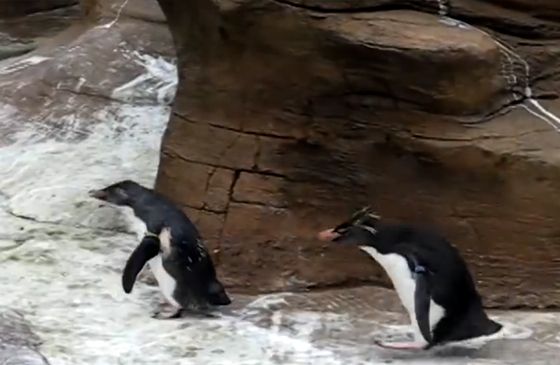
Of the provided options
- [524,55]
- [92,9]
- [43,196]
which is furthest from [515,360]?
[92,9]

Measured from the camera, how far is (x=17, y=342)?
3512 millimetres

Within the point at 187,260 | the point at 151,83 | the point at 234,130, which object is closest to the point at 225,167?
the point at 234,130

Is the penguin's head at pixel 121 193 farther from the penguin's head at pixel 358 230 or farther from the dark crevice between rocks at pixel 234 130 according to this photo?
the penguin's head at pixel 358 230

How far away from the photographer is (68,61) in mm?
5816

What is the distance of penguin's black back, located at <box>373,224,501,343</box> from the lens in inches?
136

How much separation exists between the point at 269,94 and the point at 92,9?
2721 millimetres

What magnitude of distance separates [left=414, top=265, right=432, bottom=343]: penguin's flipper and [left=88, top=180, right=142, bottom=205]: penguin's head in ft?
3.39

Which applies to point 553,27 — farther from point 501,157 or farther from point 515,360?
point 515,360

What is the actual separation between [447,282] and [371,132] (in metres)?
0.68

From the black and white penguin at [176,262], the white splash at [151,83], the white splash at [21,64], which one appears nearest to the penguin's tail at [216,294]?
the black and white penguin at [176,262]

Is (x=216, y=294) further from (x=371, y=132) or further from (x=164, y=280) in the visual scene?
(x=371, y=132)

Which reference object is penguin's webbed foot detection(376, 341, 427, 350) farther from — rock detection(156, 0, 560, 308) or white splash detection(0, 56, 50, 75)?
white splash detection(0, 56, 50, 75)

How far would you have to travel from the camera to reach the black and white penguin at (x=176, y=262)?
12.4 feet

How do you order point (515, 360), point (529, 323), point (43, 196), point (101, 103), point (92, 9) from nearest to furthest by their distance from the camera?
point (515, 360), point (529, 323), point (43, 196), point (101, 103), point (92, 9)
